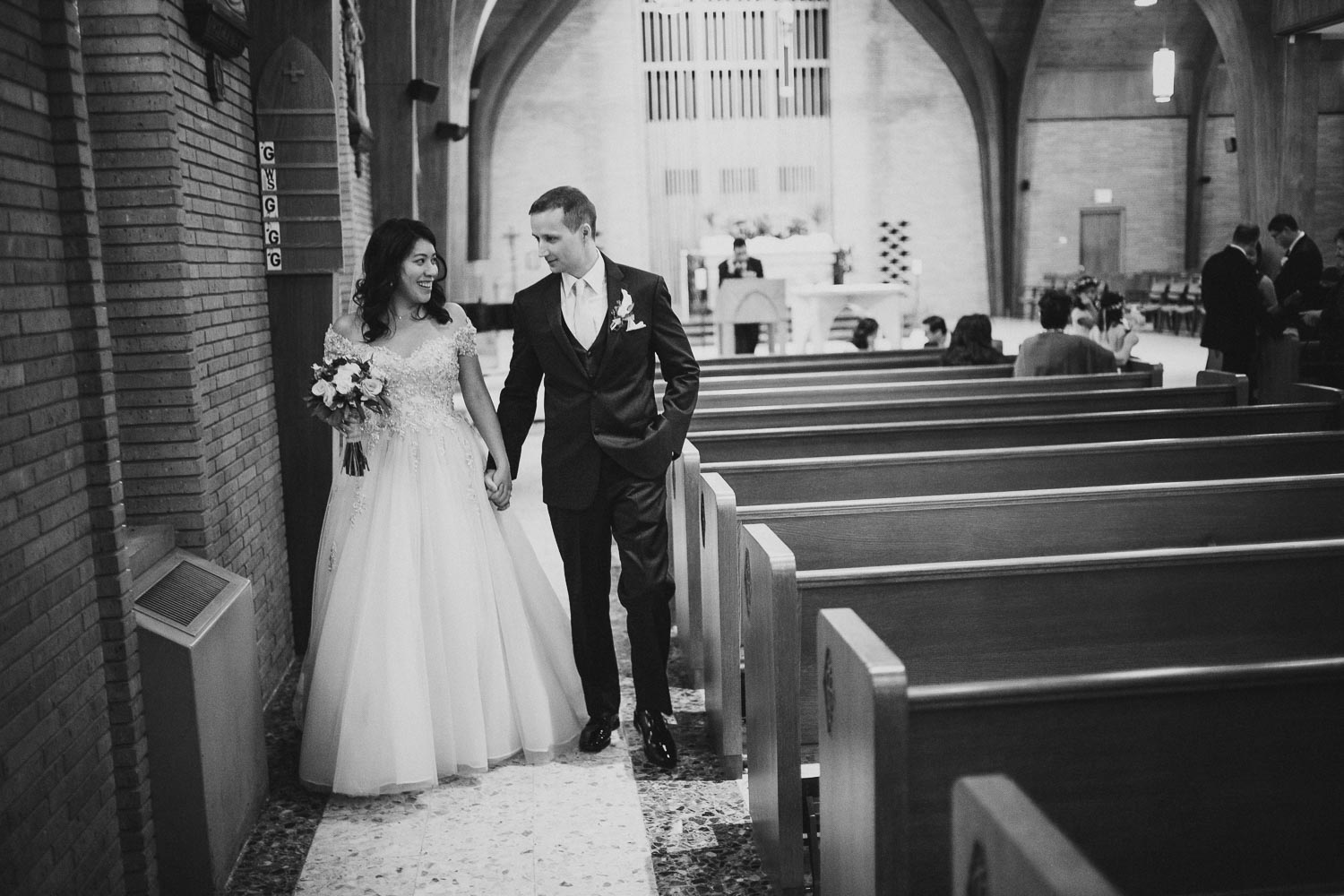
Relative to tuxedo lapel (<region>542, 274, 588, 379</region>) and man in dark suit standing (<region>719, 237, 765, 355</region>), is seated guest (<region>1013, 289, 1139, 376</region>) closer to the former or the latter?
tuxedo lapel (<region>542, 274, 588, 379</region>)

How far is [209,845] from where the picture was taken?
9.38 ft

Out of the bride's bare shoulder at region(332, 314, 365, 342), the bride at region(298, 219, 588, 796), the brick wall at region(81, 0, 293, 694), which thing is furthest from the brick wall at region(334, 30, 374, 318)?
the bride at region(298, 219, 588, 796)

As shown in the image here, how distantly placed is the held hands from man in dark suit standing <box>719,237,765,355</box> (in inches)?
327

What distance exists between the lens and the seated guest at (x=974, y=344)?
7.11 m

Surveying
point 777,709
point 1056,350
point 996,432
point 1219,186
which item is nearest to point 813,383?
point 1056,350

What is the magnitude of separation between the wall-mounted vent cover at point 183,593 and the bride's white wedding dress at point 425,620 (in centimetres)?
37

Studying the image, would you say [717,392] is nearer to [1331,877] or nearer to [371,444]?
[371,444]

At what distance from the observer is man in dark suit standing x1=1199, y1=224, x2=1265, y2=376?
8.00m

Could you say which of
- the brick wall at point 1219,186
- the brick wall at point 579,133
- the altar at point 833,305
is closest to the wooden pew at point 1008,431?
the altar at point 833,305

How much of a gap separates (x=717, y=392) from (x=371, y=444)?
9.89 ft

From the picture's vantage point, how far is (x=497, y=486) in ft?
11.9

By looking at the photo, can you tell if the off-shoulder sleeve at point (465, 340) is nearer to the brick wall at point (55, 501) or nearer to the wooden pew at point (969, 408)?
the brick wall at point (55, 501)

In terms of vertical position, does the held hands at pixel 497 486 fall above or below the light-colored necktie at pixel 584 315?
below

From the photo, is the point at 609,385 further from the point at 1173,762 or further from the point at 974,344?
the point at 974,344
